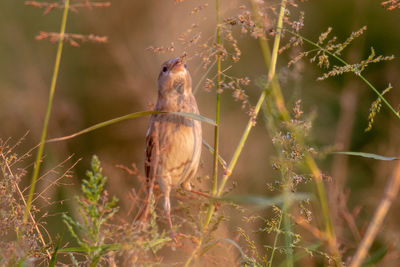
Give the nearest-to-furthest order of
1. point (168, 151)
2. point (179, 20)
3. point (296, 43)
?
1. point (296, 43)
2. point (168, 151)
3. point (179, 20)

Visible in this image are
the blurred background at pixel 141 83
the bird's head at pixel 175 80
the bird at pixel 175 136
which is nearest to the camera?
the bird at pixel 175 136

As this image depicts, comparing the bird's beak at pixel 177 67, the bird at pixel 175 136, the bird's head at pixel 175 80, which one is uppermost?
the bird's beak at pixel 177 67

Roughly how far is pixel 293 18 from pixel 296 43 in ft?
18.1

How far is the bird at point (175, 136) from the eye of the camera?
2979 mm

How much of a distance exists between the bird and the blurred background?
3.30 ft

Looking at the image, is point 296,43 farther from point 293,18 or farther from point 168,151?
point 293,18

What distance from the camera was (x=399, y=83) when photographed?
5465 mm

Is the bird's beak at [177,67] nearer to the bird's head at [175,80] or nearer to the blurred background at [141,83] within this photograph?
the bird's head at [175,80]

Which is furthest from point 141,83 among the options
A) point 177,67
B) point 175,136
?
point 175,136

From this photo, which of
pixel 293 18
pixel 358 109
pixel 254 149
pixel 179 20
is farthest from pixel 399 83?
pixel 179 20

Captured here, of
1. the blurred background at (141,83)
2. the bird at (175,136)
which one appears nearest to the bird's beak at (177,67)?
the bird at (175,136)

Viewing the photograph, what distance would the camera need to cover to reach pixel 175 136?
301 centimetres

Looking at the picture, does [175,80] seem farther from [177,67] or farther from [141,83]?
[141,83]

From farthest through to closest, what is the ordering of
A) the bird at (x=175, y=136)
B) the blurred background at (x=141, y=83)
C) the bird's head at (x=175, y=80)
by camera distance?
the blurred background at (x=141, y=83)
the bird's head at (x=175, y=80)
the bird at (x=175, y=136)
